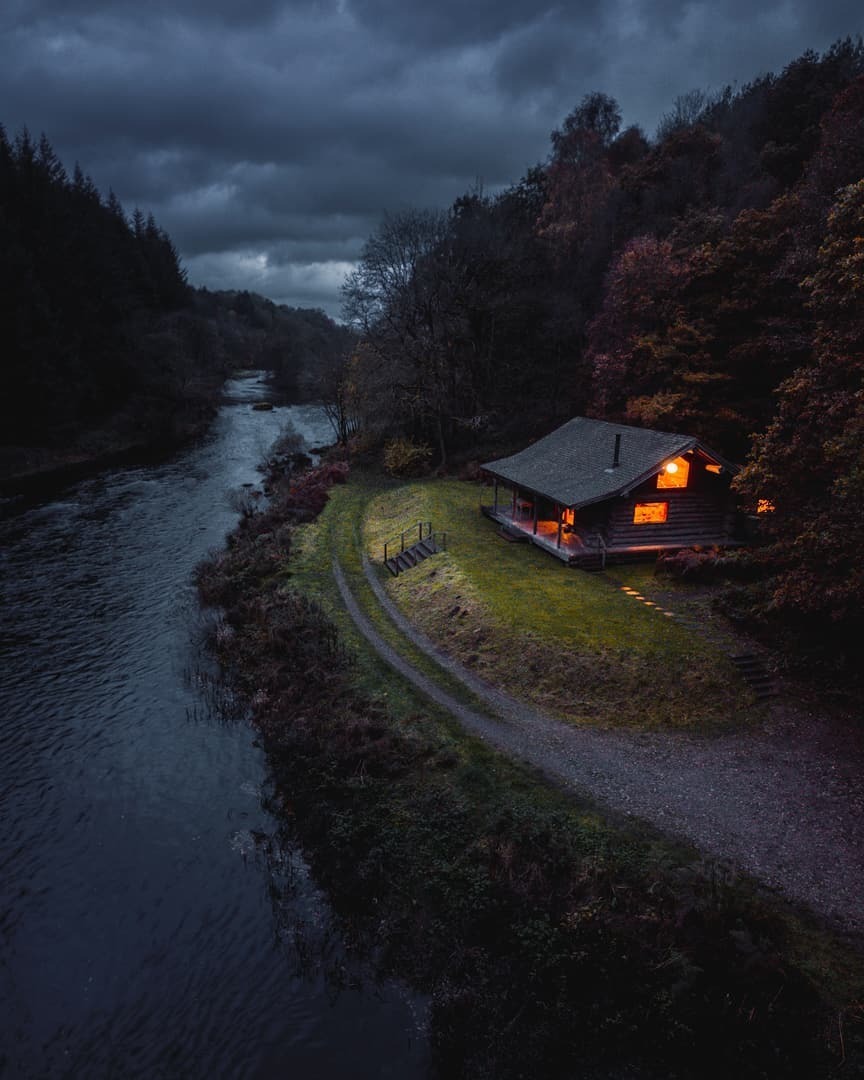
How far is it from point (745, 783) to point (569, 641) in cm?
695

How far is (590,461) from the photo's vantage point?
104 ft

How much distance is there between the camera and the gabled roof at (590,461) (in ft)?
92.0

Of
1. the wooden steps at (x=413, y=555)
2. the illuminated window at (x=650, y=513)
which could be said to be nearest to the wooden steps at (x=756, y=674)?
the illuminated window at (x=650, y=513)

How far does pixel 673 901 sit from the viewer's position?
12008 millimetres

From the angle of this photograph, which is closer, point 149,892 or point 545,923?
point 545,923

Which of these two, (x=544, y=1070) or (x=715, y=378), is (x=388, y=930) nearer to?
(x=544, y=1070)

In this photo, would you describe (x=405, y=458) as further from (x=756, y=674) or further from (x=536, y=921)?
(x=536, y=921)

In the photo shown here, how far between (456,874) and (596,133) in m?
67.4

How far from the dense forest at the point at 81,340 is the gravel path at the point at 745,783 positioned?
1924 inches

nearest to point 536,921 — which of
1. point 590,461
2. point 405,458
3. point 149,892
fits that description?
point 149,892

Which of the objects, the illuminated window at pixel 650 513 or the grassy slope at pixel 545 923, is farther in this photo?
the illuminated window at pixel 650 513

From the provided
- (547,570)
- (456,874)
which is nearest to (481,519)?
(547,570)

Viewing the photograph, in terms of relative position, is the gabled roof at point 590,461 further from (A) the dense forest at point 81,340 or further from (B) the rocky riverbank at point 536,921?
(A) the dense forest at point 81,340

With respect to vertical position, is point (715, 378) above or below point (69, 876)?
above
